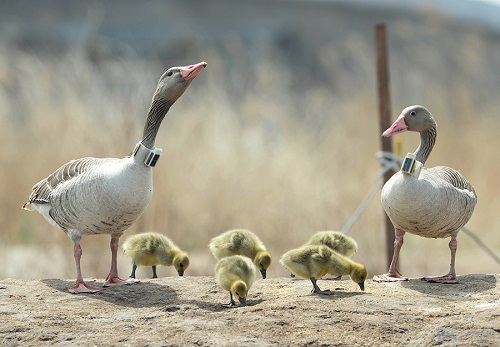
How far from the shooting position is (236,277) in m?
5.55

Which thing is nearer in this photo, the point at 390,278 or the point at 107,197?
the point at 107,197

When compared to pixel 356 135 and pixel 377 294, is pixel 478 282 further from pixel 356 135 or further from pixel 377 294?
pixel 356 135

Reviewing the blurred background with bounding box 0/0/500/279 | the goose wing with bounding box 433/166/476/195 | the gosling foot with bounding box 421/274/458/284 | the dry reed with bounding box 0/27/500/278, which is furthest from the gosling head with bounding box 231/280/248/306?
the dry reed with bounding box 0/27/500/278

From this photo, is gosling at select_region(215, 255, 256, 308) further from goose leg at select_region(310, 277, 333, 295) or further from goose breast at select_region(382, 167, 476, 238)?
goose breast at select_region(382, 167, 476, 238)

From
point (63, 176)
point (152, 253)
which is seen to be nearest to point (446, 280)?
point (152, 253)

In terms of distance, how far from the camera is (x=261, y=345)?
4750mm

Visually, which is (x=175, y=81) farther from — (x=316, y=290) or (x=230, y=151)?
(x=230, y=151)

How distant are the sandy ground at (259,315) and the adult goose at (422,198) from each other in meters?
0.40

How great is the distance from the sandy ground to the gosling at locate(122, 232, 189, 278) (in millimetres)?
338

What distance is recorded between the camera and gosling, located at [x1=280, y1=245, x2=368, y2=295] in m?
5.73

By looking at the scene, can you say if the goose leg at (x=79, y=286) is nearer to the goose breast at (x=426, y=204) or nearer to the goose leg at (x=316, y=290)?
the goose leg at (x=316, y=290)

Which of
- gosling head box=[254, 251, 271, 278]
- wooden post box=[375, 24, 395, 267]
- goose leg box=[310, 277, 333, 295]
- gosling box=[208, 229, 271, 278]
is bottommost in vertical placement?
goose leg box=[310, 277, 333, 295]

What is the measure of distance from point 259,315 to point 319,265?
66cm

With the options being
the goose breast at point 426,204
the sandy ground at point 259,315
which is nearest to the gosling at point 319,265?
the sandy ground at point 259,315
